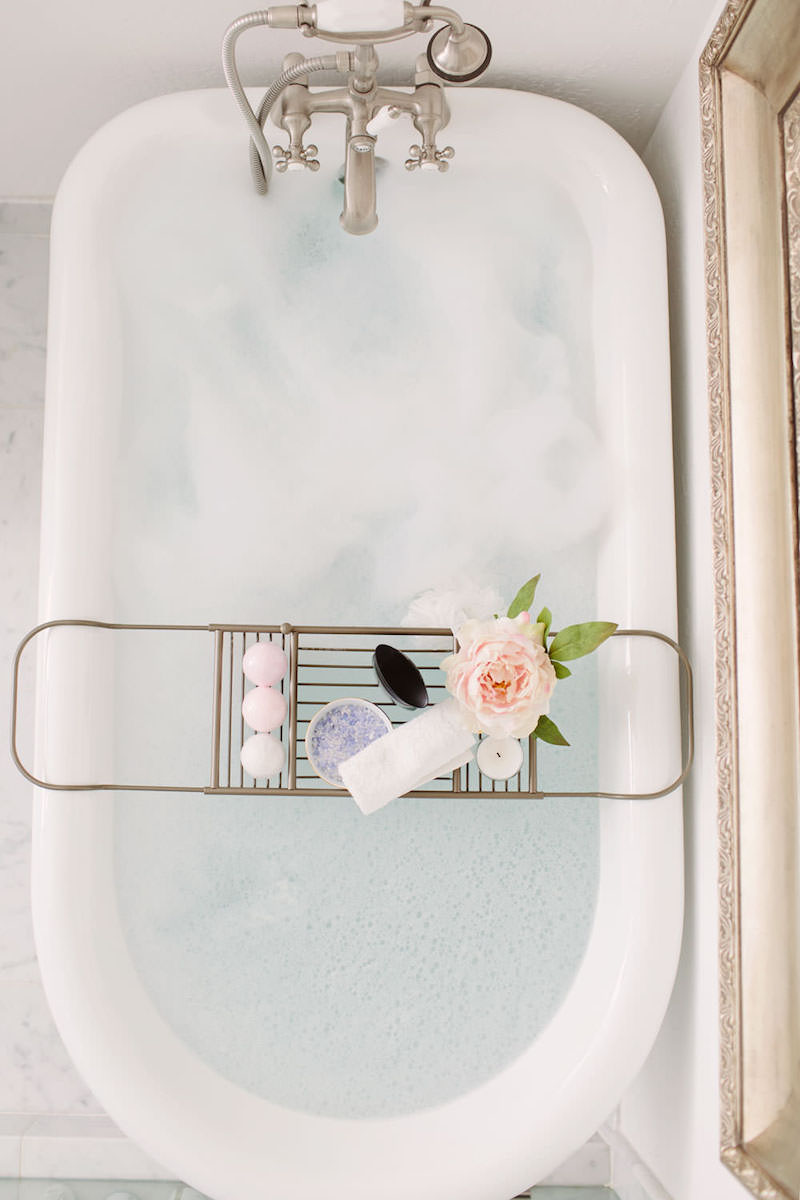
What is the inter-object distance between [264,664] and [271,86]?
735 millimetres

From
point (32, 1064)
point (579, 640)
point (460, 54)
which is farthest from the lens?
point (32, 1064)

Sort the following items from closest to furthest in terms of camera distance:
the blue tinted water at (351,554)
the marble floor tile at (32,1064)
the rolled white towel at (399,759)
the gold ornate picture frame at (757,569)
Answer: the gold ornate picture frame at (757,569) → the rolled white towel at (399,759) → the blue tinted water at (351,554) → the marble floor tile at (32,1064)

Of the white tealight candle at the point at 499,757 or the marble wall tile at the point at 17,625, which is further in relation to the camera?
the marble wall tile at the point at 17,625

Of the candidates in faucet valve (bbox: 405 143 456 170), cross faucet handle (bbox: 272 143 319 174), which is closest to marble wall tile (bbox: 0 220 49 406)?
cross faucet handle (bbox: 272 143 319 174)

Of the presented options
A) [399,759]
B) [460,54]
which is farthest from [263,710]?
[460,54]

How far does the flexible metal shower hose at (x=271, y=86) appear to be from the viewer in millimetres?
1014

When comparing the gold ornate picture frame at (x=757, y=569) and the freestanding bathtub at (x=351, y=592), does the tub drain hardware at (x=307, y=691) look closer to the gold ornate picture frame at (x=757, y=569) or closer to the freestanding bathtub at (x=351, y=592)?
the freestanding bathtub at (x=351, y=592)

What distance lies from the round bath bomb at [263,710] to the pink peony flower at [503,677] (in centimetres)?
22

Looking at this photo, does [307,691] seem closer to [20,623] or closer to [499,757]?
[499,757]

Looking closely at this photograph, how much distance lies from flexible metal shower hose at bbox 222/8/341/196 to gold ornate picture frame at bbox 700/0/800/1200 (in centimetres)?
50

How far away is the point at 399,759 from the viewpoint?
3.55 feet

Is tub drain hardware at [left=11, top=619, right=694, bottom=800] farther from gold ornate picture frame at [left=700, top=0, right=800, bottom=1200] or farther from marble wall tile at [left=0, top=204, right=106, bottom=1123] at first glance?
marble wall tile at [left=0, top=204, right=106, bottom=1123]

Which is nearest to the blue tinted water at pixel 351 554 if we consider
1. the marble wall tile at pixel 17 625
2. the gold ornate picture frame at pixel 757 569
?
the gold ornate picture frame at pixel 757 569

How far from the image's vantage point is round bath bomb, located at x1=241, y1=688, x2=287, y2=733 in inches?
44.1
